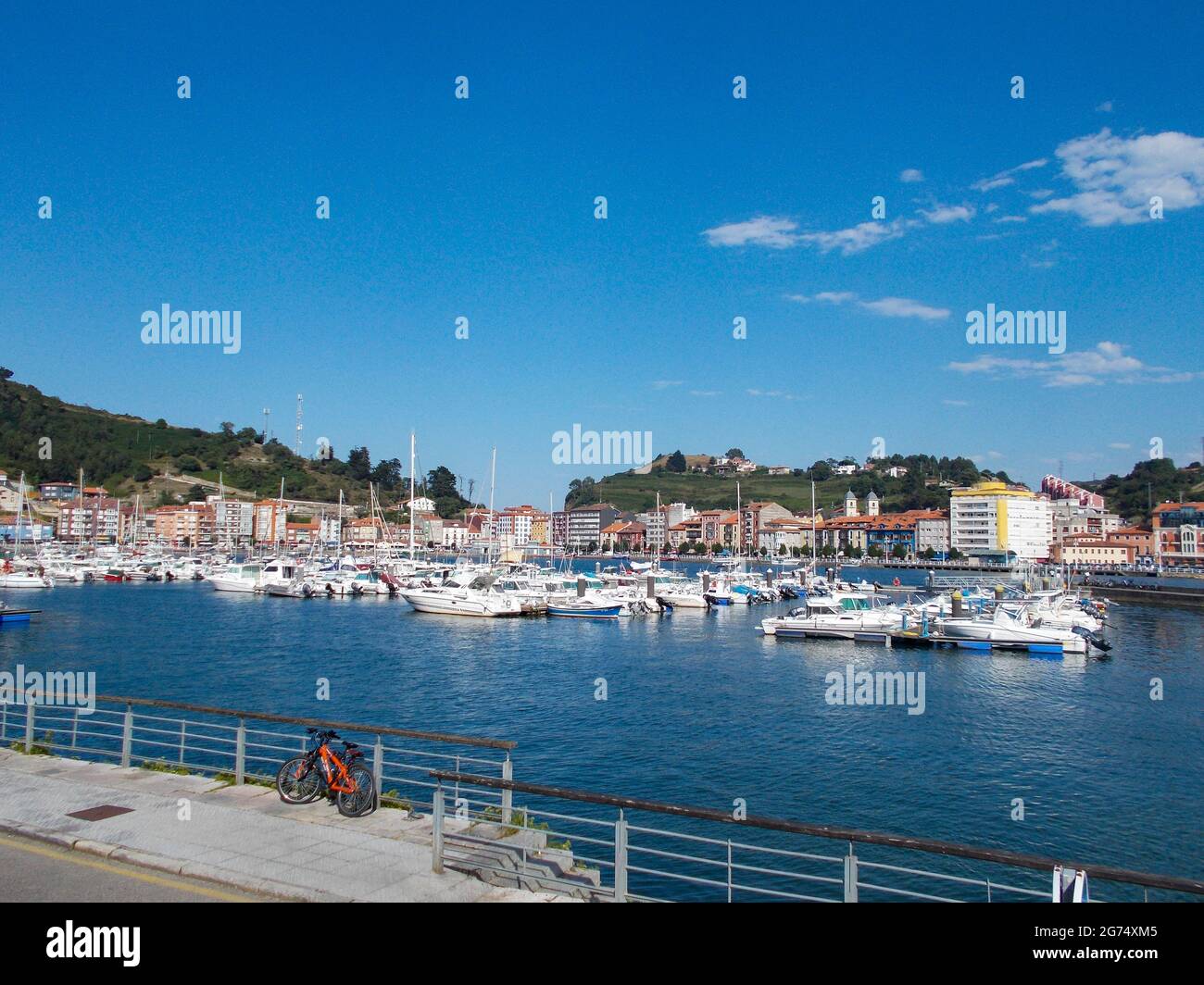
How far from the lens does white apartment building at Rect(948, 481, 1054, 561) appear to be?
513 ft

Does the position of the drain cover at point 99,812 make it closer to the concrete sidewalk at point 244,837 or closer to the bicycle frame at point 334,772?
the concrete sidewalk at point 244,837

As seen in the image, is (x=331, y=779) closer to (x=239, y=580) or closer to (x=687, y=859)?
Answer: (x=687, y=859)

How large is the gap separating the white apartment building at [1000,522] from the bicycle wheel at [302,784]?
16158 centimetres

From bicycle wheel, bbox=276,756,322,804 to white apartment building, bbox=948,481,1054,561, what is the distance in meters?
162

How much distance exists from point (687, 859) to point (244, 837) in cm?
447

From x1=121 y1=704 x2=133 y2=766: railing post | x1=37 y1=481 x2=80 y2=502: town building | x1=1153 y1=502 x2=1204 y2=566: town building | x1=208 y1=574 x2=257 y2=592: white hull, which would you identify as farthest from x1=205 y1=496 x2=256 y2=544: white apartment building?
x1=121 y1=704 x2=133 y2=766: railing post

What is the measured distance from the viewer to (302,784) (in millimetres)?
10297

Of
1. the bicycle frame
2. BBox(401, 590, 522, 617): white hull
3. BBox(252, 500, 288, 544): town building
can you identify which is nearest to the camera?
the bicycle frame

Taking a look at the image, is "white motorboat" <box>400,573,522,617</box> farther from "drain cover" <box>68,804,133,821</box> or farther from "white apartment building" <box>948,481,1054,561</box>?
"white apartment building" <box>948,481,1054,561</box>

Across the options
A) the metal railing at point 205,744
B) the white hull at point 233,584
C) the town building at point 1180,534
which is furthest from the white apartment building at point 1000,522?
the metal railing at point 205,744

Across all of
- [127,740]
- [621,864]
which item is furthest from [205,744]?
[621,864]

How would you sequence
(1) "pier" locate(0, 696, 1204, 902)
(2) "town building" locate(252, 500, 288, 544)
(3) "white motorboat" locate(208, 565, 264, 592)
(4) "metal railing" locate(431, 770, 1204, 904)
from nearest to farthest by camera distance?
(4) "metal railing" locate(431, 770, 1204, 904) < (1) "pier" locate(0, 696, 1204, 902) < (3) "white motorboat" locate(208, 565, 264, 592) < (2) "town building" locate(252, 500, 288, 544)

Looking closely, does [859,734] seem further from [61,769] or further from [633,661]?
[61,769]
